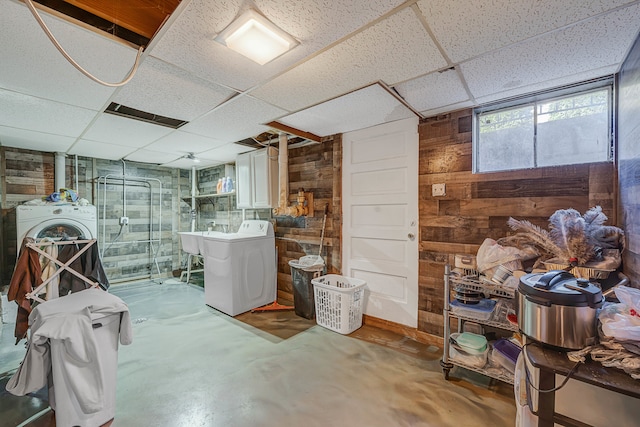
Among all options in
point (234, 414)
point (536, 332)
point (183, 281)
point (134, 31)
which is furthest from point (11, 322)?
point (536, 332)

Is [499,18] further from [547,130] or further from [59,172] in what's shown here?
[59,172]

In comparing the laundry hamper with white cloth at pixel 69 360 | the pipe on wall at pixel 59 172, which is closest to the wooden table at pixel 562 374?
the laundry hamper with white cloth at pixel 69 360

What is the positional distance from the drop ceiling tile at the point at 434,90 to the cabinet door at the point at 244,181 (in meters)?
2.48

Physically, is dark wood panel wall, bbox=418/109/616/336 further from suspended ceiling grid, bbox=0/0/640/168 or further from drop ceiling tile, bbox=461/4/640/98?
drop ceiling tile, bbox=461/4/640/98

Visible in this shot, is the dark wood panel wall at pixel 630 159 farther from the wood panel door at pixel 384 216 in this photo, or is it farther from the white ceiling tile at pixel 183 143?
the white ceiling tile at pixel 183 143

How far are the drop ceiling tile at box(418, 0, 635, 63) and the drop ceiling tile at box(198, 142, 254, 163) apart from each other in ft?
9.53

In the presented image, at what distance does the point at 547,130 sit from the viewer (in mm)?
2105

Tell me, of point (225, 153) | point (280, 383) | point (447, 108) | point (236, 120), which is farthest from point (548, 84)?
point (225, 153)

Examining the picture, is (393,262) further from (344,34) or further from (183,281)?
(183,281)

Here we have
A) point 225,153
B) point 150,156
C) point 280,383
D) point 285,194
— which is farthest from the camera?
point 150,156

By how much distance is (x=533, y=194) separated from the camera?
2.07 meters

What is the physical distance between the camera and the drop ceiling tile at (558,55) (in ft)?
4.42

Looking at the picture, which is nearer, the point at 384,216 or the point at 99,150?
the point at 384,216

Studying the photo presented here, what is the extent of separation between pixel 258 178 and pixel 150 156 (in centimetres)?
199
